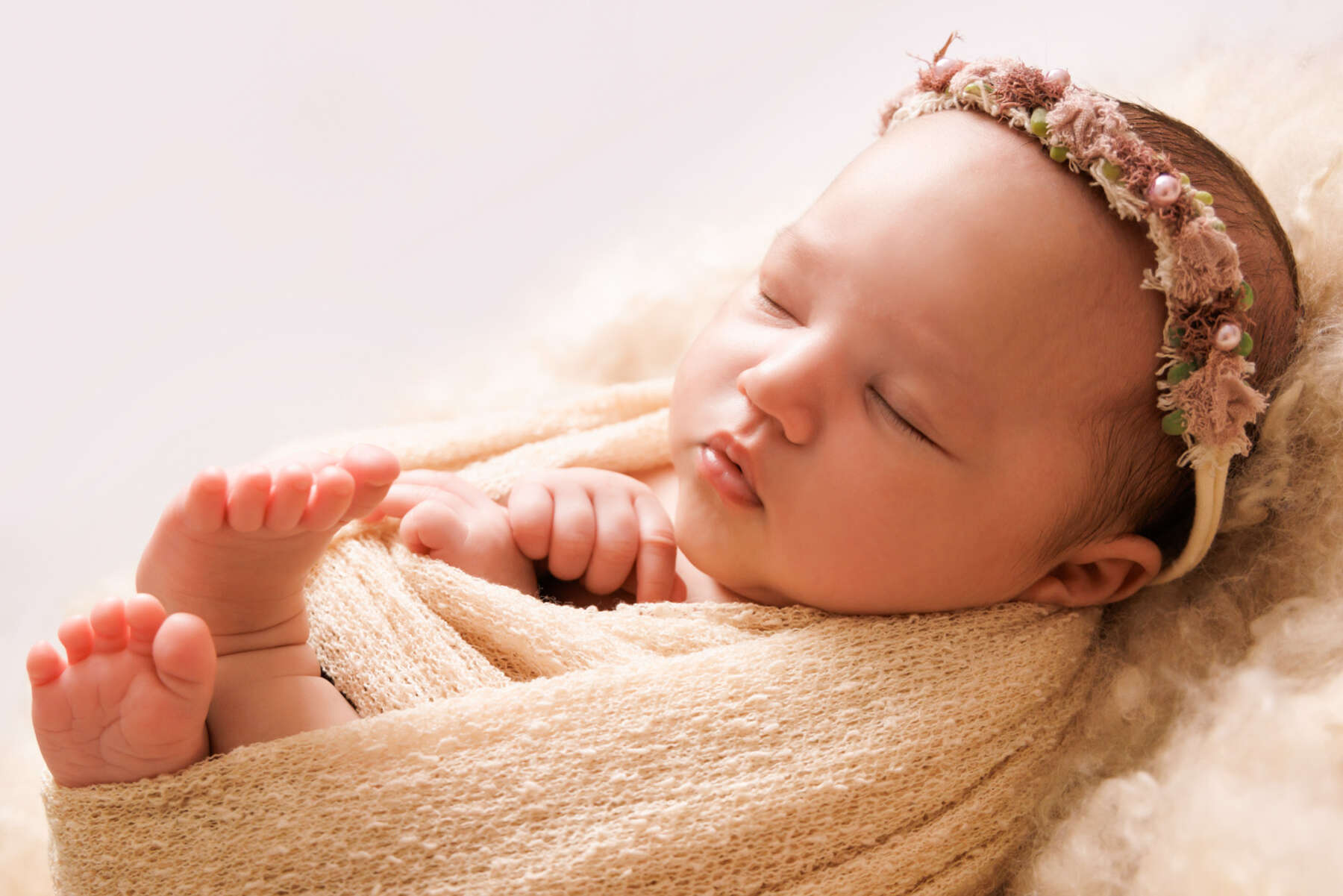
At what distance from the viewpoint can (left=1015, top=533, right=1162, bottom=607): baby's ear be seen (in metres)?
1.11

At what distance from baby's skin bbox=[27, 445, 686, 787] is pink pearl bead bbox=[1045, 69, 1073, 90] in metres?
0.76

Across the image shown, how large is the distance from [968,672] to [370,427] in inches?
41.5

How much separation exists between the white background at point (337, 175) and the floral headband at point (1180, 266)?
51 centimetres

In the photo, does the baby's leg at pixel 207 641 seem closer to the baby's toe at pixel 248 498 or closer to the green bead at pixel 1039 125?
the baby's toe at pixel 248 498

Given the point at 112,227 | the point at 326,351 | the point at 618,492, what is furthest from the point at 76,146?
the point at 618,492

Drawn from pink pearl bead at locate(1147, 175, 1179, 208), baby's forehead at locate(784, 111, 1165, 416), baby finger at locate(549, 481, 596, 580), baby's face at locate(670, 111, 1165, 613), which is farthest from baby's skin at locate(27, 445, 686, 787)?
pink pearl bead at locate(1147, 175, 1179, 208)

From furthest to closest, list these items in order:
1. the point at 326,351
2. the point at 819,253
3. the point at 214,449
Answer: the point at 326,351 → the point at 214,449 → the point at 819,253

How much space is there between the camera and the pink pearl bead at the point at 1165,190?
3.21ft

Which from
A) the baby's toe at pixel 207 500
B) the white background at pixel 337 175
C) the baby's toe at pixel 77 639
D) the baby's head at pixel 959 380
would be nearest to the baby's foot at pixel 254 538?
the baby's toe at pixel 207 500

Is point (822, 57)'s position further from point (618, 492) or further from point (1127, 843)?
point (1127, 843)

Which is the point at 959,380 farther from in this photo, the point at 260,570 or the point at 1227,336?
the point at 260,570

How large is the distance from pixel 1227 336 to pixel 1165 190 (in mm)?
152

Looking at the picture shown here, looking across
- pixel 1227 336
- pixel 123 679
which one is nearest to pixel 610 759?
pixel 123 679

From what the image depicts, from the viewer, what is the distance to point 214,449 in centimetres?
165
